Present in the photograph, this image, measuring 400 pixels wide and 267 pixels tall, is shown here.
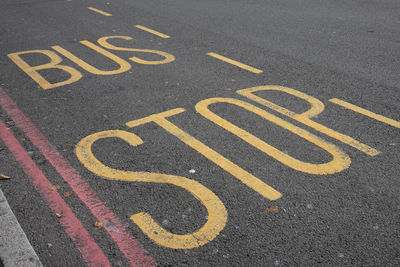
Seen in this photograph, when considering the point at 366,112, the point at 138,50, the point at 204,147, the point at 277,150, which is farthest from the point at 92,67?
the point at 366,112

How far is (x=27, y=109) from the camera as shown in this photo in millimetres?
5219

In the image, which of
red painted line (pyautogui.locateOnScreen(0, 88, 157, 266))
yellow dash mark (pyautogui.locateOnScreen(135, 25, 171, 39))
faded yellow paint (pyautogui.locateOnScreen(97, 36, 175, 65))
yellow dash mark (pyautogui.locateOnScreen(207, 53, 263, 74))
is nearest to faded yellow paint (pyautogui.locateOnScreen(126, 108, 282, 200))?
red painted line (pyautogui.locateOnScreen(0, 88, 157, 266))

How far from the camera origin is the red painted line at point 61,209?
9.87ft

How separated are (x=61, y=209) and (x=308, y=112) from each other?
305 cm

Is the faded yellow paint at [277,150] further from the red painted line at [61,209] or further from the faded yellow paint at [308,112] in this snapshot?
the red painted line at [61,209]

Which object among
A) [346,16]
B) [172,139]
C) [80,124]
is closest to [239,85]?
[172,139]

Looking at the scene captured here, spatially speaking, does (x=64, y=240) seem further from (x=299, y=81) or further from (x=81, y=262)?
(x=299, y=81)

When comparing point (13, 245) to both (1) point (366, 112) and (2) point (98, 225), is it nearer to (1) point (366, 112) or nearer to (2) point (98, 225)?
(2) point (98, 225)

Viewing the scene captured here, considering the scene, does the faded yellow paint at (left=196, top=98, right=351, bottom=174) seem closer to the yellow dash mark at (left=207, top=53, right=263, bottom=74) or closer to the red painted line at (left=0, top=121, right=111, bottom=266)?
the yellow dash mark at (left=207, top=53, right=263, bottom=74)

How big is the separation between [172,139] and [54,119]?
1.51 meters

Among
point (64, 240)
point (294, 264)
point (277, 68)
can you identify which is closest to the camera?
point (294, 264)

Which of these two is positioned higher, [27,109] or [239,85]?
[239,85]

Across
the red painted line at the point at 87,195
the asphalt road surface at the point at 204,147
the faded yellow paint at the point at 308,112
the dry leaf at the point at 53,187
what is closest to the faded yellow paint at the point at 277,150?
the asphalt road surface at the point at 204,147

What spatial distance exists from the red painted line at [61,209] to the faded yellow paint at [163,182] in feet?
1.28
